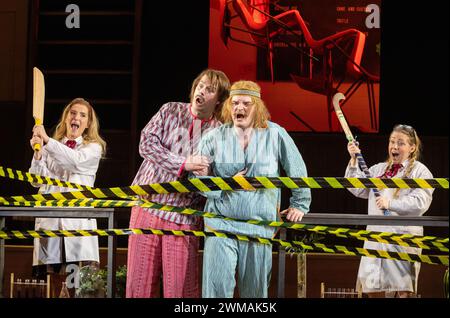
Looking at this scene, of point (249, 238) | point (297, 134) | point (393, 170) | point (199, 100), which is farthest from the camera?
point (297, 134)

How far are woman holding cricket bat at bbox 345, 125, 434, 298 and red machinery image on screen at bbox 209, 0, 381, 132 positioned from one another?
5.86 feet

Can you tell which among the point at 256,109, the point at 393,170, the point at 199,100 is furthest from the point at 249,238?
the point at 393,170

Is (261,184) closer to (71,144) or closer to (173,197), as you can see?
(173,197)

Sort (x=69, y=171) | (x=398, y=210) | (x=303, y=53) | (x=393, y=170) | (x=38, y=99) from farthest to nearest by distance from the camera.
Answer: (x=303, y=53) < (x=38, y=99) < (x=69, y=171) < (x=393, y=170) < (x=398, y=210)

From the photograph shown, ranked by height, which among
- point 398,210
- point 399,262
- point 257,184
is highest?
point 257,184

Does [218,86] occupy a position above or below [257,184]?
above

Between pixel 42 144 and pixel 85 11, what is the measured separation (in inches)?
76.9

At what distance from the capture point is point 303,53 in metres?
6.33

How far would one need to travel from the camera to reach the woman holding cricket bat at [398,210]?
14.5ft

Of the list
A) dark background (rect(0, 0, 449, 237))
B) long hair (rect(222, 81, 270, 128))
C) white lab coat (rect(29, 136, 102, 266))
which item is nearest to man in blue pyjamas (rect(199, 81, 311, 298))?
long hair (rect(222, 81, 270, 128))

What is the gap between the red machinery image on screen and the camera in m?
6.25

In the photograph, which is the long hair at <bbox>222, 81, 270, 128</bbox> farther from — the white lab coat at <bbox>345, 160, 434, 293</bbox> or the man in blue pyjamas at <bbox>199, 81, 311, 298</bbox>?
the white lab coat at <bbox>345, 160, 434, 293</bbox>

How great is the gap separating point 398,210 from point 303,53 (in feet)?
7.29
